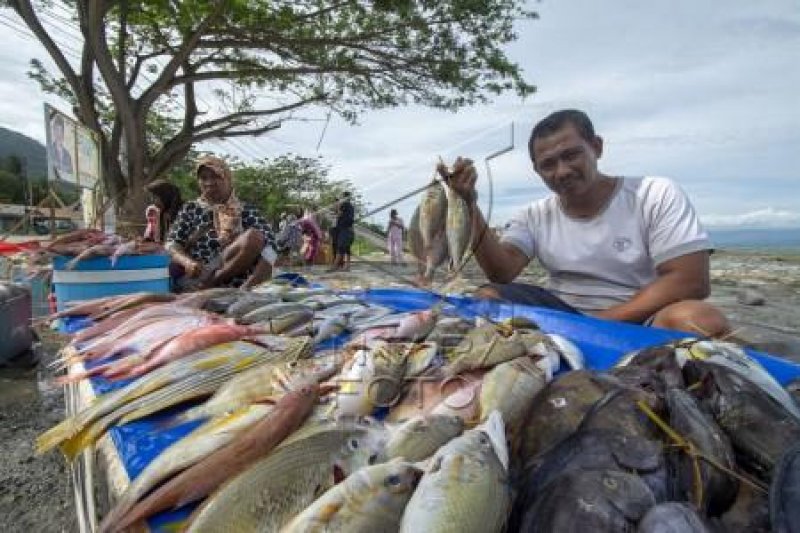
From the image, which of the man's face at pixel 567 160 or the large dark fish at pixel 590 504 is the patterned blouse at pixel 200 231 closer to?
the man's face at pixel 567 160

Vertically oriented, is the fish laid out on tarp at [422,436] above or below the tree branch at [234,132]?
below

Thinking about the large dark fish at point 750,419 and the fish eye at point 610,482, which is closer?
the fish eye at point 610,482

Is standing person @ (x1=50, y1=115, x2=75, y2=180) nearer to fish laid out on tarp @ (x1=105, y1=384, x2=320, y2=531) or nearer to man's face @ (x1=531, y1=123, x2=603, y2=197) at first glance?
man's face @ (x1=531, y1=123, x2=603, y2=197)

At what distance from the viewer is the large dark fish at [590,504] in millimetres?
1033

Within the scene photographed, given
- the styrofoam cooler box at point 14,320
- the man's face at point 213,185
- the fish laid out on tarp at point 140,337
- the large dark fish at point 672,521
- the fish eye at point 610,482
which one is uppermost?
the man's face at point 213,185

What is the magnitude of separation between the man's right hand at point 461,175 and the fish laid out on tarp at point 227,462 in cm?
93

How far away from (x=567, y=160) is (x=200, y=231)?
3587 mm

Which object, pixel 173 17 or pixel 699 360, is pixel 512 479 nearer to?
pixel 699 360

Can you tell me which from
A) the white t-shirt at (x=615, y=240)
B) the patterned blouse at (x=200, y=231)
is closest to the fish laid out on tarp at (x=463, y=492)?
the white t-shirt at (x=615, y=240)

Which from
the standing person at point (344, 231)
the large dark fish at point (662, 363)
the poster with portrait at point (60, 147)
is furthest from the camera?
the poster with portrait at point (60, 147)

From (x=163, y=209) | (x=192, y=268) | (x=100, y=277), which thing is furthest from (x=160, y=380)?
(x=163, y=209)

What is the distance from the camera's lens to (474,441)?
1.27 m

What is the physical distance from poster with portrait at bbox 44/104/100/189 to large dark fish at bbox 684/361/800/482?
20.7ft

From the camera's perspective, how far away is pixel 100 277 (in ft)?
13.5
